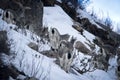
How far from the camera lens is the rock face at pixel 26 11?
1143 centimetres

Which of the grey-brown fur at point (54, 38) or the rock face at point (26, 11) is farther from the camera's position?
the rock face at point (26, 11)

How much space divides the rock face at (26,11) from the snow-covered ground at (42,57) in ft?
4.39

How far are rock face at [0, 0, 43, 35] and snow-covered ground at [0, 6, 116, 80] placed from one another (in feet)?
4.39

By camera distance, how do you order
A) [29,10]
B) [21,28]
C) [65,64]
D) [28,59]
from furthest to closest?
[29,10]
[21,28]
[65,64]
[28,59]

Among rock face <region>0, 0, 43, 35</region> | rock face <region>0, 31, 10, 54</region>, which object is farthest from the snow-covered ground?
rock face <region>0, 0, 43, 35</region>

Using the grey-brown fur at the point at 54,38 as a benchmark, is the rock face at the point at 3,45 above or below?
above

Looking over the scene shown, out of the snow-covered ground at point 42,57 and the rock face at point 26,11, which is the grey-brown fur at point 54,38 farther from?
the rock face at point 26,11

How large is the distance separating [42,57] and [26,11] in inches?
214

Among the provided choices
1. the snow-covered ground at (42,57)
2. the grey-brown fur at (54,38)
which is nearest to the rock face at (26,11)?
the snow-covered ground at (42,57)

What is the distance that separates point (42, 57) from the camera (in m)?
7.01

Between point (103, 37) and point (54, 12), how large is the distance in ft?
12.3

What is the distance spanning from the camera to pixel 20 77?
5191 mm

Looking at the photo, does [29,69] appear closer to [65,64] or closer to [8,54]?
[8,54]

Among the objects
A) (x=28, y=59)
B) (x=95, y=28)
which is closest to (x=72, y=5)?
(x=95, y=28)
